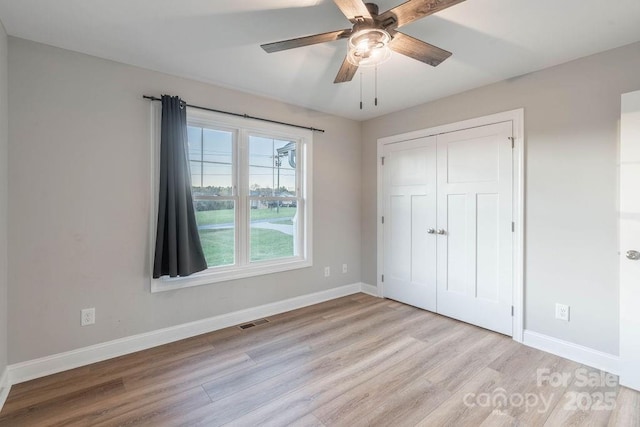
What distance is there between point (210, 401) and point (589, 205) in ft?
10.5

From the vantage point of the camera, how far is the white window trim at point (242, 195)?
2717 millimetres

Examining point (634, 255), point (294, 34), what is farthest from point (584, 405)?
point (294, 34)

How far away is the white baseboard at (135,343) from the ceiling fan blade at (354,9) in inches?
113

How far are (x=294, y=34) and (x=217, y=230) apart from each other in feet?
6.44

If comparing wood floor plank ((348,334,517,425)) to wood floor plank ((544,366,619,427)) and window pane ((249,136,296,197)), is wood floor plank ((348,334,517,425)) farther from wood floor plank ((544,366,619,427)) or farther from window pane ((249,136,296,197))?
window pane ((249,136,296,197))

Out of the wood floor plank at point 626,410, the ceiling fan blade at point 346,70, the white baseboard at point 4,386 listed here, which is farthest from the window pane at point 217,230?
the wood floor plank at point 626,410

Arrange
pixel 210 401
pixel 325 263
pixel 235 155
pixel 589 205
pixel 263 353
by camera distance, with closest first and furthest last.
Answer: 1. pixel 210 401
2. pixel 589 205
3. pixel 263 353
4. pixel 235 155
5. pixel 325 263

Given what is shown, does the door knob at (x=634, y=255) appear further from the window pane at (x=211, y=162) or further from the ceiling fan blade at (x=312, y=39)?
the window pane at (x=211, y=162)

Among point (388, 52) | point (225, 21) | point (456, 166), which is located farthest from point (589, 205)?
point (225, 21)

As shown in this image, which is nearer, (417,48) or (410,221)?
(417,48)

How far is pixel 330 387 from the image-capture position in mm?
2131

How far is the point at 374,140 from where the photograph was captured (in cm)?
421

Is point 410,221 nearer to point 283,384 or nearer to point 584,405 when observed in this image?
point 584,405

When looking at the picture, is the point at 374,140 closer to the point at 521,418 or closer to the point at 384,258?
the point at 384,258
